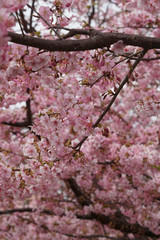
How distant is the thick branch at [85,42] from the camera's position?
172cm

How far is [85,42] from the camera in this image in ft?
6.26

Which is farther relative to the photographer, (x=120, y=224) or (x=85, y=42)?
(x=120, y=224)

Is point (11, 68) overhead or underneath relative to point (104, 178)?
overhead

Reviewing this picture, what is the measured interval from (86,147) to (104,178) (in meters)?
2.73

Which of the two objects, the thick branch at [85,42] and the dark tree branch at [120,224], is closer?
the thick branch at [85,42]

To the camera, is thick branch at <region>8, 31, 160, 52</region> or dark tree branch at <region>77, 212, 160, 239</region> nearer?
thick branch at <region>8, 31, 160, 52</region>

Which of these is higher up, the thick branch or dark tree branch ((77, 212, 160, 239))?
the thick branch

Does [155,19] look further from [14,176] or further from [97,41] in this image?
[14,176]

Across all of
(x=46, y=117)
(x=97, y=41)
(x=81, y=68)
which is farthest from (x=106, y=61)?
(x=46, y=117)

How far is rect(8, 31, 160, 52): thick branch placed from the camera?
67.8 inches

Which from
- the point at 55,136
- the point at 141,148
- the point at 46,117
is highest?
the point at 46,117

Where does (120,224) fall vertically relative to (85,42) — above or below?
below

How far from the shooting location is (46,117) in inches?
89.3

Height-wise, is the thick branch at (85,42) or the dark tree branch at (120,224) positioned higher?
the thick branch at (85,42)
